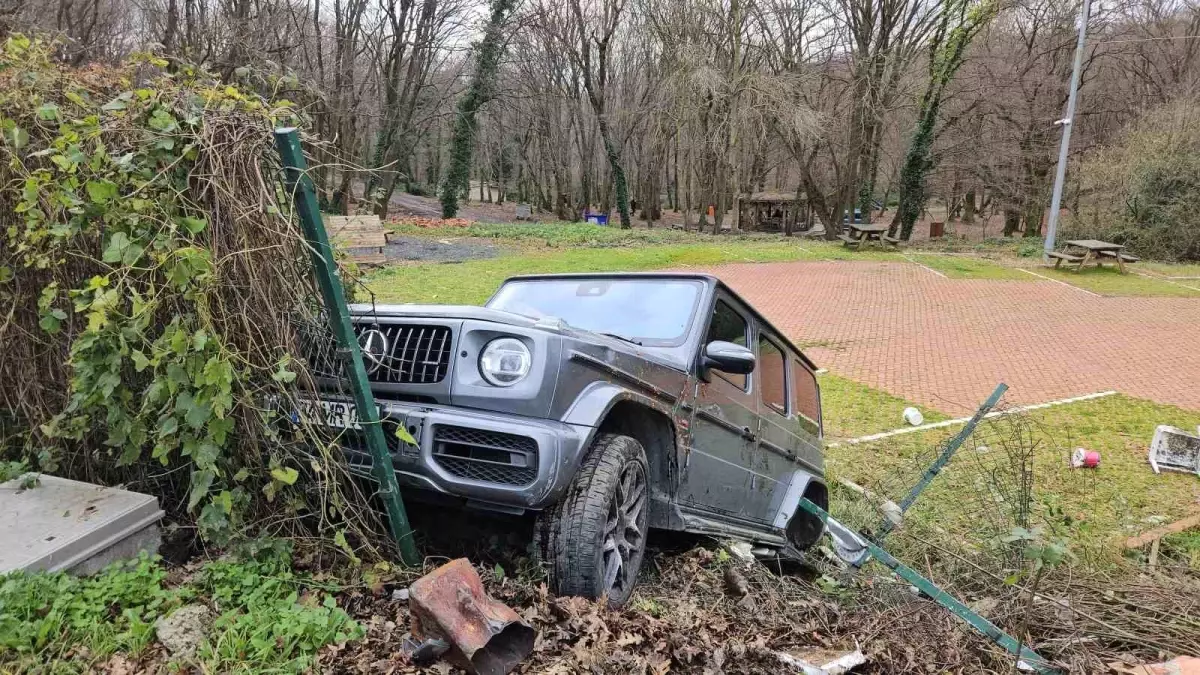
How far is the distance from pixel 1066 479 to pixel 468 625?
6680 mm

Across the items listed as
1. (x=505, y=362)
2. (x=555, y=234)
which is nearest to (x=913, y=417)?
(x=505, y=362)

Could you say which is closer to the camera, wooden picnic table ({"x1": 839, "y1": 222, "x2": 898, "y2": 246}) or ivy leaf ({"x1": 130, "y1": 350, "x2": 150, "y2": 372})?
ivy leaf ({"x1": 130, "y1": 350, "x2": 150, "y2": 372})

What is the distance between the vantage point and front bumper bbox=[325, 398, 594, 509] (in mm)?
2400

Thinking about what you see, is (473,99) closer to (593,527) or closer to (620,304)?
(620,304)

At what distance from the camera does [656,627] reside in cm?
253

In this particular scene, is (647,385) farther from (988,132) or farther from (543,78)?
(543,78)

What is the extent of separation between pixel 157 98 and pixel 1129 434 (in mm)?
9774

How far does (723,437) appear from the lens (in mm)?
3709

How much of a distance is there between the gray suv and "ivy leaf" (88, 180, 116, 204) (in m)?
0.82

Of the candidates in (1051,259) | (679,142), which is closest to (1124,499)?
(1051,259)

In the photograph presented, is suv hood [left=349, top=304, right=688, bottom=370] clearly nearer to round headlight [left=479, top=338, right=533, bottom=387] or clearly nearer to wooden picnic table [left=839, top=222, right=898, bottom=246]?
round headlight [left=479, top=338, right=533, bottom=387]

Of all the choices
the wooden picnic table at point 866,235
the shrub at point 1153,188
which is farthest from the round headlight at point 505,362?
the shrub at point 1153,188

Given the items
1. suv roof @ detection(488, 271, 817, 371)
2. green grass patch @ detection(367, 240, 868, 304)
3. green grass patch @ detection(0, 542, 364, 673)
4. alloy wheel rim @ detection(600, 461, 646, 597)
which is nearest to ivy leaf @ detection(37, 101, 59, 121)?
green grass patch @ detection(0, 542, 364, 673)

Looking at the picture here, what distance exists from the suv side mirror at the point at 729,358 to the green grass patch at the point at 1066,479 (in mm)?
2265
